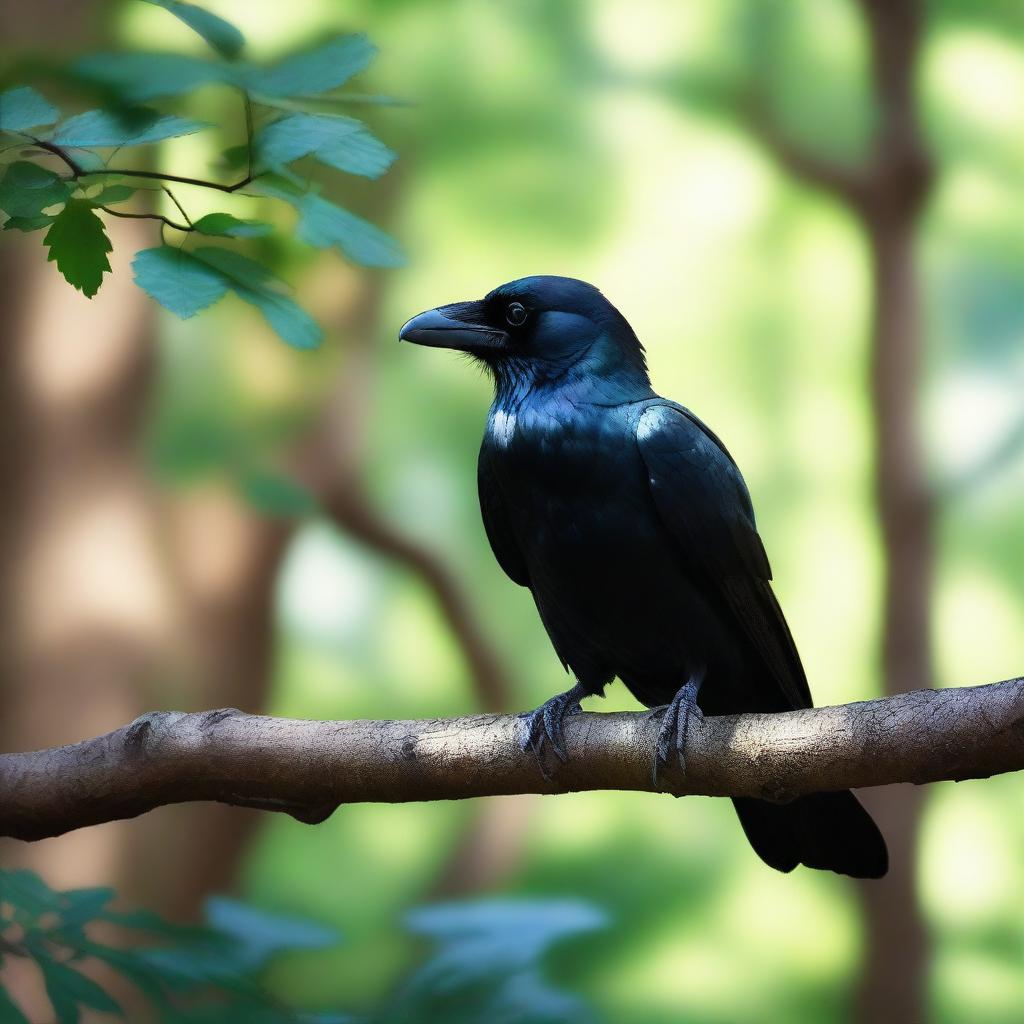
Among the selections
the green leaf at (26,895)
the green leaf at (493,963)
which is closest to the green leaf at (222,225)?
the green leaf at (26,895)

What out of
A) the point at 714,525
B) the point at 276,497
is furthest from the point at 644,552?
the point at 276,497

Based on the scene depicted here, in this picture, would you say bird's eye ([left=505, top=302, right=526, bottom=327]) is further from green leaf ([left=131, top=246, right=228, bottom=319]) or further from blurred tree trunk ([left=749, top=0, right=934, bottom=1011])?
blurred tree trunk ([left=749, top=0, right=934, bottom=1011])

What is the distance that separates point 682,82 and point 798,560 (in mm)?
1946

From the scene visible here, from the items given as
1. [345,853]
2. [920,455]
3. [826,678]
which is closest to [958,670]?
[826,678]

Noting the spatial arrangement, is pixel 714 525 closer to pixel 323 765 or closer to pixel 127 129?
pixel 323 765

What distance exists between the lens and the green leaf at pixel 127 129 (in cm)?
129

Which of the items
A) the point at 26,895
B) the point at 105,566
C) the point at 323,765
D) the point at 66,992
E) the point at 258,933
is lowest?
the point at 258,933

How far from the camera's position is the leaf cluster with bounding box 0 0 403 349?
128cm

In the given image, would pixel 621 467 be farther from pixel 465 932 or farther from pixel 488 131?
pixel 488 131

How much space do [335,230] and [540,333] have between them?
49.0 inches

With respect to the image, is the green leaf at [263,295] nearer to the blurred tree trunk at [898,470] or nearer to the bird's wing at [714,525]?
the bird's wing at [714,525]

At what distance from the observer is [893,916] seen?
4.58 m

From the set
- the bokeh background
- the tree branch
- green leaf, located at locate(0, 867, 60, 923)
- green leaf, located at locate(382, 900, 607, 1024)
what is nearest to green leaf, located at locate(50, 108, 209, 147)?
green leaf, located at locate(0, 867, 60, 923)

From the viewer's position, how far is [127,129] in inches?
51.1
